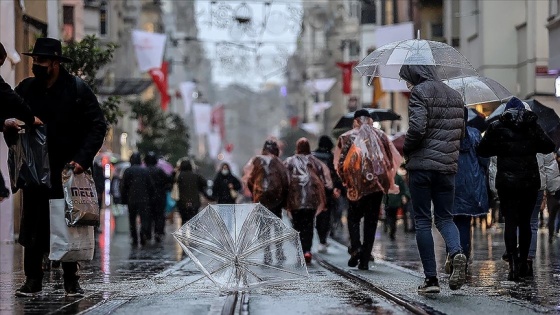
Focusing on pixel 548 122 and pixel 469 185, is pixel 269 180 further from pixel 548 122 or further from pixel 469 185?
pixel 469 185

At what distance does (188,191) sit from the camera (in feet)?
94.9

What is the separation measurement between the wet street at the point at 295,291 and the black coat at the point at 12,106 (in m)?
1.45

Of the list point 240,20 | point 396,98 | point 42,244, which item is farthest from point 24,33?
point 396,98

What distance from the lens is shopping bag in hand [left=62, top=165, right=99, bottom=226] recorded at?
1089 centimetres

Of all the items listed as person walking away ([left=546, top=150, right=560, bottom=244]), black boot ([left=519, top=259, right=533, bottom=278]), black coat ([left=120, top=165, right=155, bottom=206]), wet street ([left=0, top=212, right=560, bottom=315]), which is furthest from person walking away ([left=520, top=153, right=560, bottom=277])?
black coat ([left=120, top=165, right=155, bottom=206])

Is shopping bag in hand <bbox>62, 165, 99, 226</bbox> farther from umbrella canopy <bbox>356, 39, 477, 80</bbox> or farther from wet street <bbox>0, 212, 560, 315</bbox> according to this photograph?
umbrella canopy <bbox>356, 39, 477, 80</bbox>

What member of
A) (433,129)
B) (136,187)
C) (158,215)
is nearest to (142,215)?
(136,187)

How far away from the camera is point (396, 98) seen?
67.5 metres

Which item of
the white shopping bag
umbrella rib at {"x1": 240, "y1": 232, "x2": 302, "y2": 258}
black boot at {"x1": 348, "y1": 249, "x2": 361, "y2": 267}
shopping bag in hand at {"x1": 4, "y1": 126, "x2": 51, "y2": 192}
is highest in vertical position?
shopping bag in hand at {"x1": 4, "y1": 126, "x2": 51, "y2": 192}

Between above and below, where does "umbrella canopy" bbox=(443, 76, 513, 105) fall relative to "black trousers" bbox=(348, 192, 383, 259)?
above

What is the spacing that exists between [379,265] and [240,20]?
77.7ft

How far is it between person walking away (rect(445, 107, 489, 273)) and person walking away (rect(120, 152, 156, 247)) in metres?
12.3

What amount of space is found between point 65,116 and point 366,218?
20.2ft

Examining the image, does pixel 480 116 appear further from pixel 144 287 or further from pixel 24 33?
pixel 24 33
